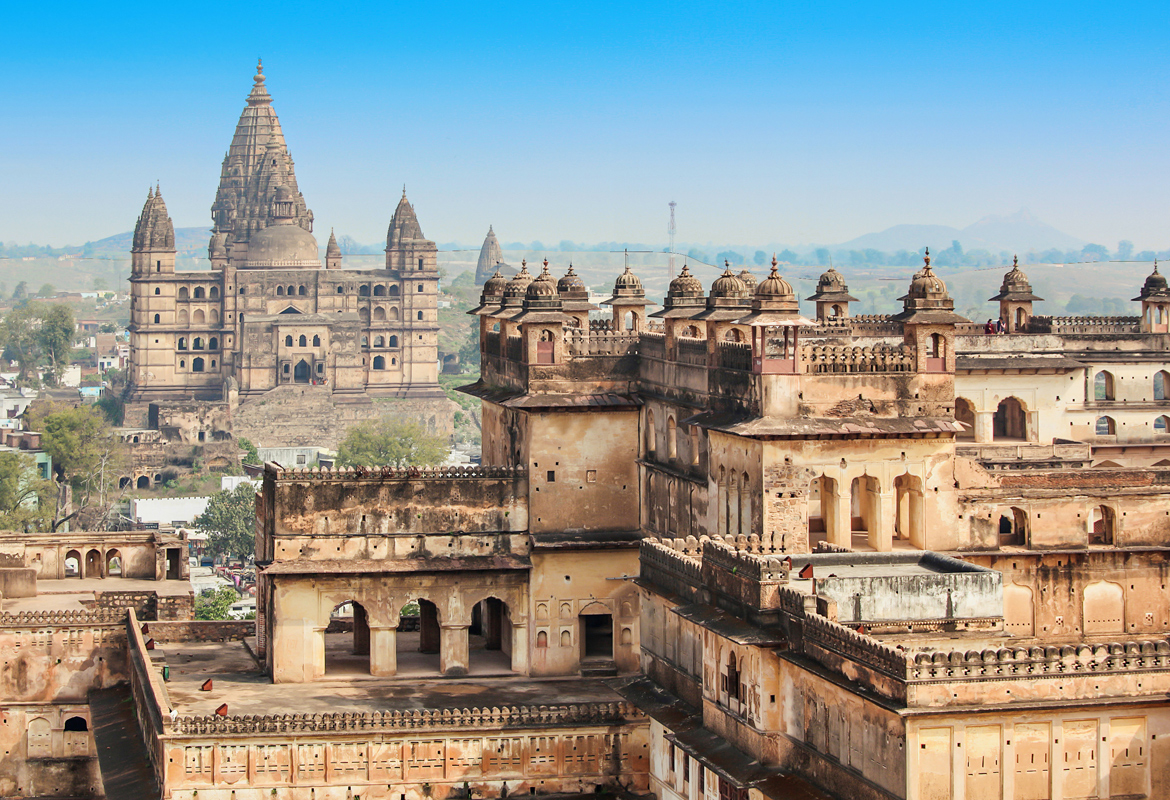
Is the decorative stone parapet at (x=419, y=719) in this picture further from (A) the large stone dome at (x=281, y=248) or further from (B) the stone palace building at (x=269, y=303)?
(A) the large stone dome at (x=281, y=248)

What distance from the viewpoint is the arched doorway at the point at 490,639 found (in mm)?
35000

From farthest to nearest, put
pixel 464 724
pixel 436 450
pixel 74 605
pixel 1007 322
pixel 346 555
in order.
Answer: pixel 436 450
pixel 1007 322
pixel 74 605
pixel 346 555
pixel 464 724

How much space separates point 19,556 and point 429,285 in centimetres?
7109

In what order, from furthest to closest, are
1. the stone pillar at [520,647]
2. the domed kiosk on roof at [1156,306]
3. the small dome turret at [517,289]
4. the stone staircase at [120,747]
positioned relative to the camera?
1. the domed kiosk on roof at [1156,306]
2. the small dome turret at [517,289]
3. the stone pillar at [520,647]
4. the stone staircase at [120,747]

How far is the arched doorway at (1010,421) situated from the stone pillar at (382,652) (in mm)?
13965

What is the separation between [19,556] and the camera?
136 ft

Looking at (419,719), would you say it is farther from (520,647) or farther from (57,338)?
(57,338)

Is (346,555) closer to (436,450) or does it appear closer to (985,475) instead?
(985,475)

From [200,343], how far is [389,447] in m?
17.9

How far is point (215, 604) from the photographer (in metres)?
57.0

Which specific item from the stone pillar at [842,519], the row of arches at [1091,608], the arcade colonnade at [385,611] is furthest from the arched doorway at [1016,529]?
the arcade colonnade at [385,611]

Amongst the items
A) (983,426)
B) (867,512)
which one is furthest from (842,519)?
(983,426)

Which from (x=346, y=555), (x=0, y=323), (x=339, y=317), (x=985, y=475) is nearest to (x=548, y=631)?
(x=346, y=555)

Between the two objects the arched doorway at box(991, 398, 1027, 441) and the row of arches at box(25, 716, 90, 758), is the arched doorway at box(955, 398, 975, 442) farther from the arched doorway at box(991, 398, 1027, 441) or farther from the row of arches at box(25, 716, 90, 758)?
the row of arches at box(25, 716, 90, 758)
